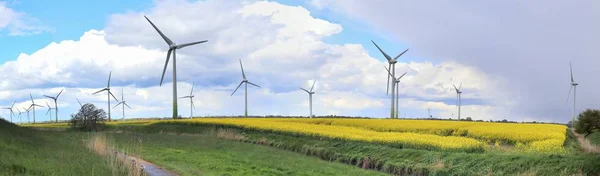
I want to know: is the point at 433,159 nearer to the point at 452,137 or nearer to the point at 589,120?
the point at 589,120

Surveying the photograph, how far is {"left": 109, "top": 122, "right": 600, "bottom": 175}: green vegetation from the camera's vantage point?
70.0ft

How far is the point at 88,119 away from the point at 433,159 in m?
40.3

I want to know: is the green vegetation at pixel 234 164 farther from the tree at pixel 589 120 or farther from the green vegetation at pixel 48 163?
the tree at pixel 589 120

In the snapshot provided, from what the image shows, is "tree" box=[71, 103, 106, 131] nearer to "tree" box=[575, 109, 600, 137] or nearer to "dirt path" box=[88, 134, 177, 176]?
"dirt path" box=[88, 134, 177, 176]

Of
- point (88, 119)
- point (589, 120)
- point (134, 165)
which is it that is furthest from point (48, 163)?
point (88, 119)

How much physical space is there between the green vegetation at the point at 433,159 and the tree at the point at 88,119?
70.2ft

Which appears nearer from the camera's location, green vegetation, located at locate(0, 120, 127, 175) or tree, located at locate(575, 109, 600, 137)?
green vegetation, located at locate(0, 120, 127, 175)

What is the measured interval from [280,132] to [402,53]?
150 feet

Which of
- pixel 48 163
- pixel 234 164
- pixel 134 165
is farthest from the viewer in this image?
pixel 234 164

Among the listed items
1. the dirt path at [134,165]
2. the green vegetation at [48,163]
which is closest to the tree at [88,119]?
the dirt path at [134,165]

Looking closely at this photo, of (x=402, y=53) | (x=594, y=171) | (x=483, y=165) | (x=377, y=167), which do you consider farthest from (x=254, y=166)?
(x=402, y=53)

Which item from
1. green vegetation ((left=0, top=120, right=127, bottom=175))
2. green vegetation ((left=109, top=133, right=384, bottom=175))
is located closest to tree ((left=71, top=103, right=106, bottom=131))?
green vegetation ((left=109, top=133, right=384, bottom=175))

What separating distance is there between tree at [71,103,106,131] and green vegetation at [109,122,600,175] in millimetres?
21409

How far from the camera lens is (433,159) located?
25.8 m
